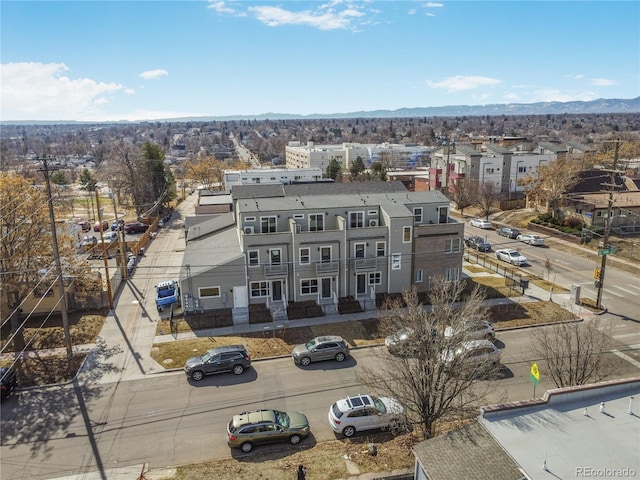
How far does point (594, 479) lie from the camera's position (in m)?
13.8

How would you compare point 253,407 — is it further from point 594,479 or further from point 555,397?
point 594,479

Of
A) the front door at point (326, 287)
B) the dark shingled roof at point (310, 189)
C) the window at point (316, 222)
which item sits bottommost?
the front door at point (326, 287)

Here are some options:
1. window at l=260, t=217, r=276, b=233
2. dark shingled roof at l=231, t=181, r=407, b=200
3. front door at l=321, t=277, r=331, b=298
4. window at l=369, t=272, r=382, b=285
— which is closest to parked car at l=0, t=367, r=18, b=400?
window at l=260, t=217, r=276, b=233

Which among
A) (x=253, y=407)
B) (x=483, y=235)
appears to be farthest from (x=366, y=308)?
(x=483, y=235)

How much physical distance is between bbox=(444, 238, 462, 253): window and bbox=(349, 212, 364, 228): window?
7451 mm

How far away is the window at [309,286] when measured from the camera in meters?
37.9

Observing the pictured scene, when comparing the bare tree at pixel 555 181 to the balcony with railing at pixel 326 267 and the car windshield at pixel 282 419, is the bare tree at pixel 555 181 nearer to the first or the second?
the balcony with railing at pixel 326 267

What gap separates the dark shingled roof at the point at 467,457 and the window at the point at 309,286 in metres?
21.7

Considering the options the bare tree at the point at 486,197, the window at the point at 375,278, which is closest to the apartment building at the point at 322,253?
the window at the point at 375,278

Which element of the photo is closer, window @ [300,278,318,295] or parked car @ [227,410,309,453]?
parked car @ [227,410,309,453]

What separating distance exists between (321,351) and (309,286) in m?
Answer: 9.53

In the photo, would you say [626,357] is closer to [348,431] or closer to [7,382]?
[348,431]

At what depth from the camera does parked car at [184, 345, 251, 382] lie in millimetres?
27297

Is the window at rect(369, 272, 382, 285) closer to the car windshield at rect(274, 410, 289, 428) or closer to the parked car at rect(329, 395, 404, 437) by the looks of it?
the parked car at rect(329, 395, 404, 437)
